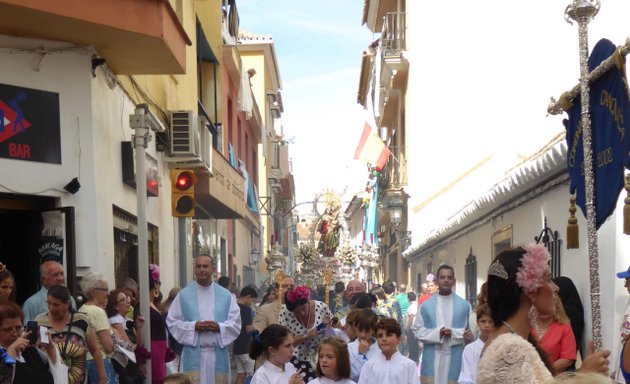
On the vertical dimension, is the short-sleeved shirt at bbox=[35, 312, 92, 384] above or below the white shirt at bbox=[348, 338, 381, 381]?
above

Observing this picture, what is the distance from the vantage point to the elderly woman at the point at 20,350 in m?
6.20

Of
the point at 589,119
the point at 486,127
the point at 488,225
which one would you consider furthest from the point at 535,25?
the point at 589,119

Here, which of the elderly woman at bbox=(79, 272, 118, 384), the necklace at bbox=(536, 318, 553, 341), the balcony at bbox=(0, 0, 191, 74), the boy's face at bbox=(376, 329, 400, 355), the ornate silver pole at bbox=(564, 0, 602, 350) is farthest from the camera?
the balcony at bbox=(0, 0, 191, 74)

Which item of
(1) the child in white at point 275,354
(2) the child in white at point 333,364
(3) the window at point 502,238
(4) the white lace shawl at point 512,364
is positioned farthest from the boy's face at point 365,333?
(4) the white lace shawl at point 512,364

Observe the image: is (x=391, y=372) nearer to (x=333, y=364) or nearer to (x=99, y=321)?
(x=333, y=364)

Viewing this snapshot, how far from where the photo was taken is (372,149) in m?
31.2

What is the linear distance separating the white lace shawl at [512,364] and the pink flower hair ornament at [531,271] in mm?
216

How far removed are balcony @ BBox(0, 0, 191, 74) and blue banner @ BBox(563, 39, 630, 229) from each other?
4962 millimetres

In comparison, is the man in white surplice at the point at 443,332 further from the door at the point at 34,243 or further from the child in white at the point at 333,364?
the door at the point at 34,243

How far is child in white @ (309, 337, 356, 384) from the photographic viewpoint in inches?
324

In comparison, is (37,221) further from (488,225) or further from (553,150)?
(488,225)

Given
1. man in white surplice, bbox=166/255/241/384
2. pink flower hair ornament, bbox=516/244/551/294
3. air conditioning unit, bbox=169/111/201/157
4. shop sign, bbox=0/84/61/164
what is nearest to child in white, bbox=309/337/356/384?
man in white surplice, bbox=166/255/241/384

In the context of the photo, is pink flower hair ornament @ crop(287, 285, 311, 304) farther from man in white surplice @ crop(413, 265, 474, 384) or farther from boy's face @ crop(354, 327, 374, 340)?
man in white surplice @ crop(413, 265, 474, 384)

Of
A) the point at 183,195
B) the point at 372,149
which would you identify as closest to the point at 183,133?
the point at 183,195
